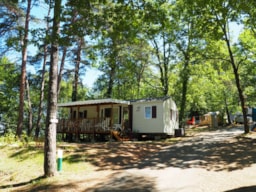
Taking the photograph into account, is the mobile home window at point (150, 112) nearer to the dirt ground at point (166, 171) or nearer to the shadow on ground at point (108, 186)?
the dirt ground at point (166, 171)

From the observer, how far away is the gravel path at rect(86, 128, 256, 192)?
750cm

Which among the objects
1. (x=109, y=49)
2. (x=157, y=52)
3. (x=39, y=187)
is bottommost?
(x=39, y=187)

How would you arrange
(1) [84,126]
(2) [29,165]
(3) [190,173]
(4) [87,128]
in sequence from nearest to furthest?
(3) [190,173]
(2) [29,165]
(4) [87,128]
(1) [84,126]

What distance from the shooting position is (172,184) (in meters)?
7.79

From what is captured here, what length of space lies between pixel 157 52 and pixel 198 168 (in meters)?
19.3

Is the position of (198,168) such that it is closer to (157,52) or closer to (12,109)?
(157,52)

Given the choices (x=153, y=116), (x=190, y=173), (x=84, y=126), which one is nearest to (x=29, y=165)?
(x=190, y=173)

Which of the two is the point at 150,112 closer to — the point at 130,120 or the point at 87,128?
the point at 130,120

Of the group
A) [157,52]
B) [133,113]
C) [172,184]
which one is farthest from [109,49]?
[157,52]

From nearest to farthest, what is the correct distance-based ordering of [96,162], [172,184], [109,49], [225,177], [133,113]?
[172,184] → [225,177] → [96,162] → [109,49] → [133,113]

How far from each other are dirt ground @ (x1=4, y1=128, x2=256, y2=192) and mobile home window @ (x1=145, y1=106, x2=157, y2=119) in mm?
7295

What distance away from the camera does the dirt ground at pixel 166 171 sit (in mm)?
7641

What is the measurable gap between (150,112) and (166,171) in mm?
11897

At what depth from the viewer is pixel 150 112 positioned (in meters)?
21.2
